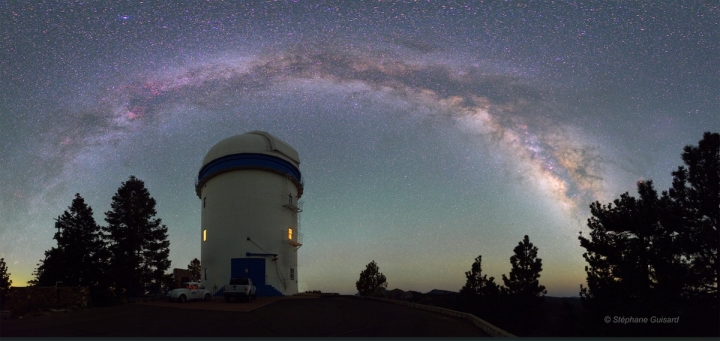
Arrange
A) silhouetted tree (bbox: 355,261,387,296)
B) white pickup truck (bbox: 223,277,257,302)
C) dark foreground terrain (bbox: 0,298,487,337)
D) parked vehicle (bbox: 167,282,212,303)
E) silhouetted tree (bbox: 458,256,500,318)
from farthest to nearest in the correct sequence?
silhouetted tree (bbox: 355,261,387,296) < silhouetted tree (bbox: 458,256,500,318) < parked vehicle (bbox: 167,282,212,303) < white pickup truck (bbox: 223,277,257,302) < dark foreground terrain (bbox: 0,298,487,337)

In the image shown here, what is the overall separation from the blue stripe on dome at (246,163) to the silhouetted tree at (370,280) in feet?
67.8

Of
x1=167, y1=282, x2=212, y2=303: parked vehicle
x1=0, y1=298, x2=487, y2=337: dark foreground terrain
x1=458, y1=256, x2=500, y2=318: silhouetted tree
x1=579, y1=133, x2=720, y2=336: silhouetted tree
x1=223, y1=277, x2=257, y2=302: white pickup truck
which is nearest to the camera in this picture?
x1=0, y1=298, x2=487, y2=337: dark foreground terrain

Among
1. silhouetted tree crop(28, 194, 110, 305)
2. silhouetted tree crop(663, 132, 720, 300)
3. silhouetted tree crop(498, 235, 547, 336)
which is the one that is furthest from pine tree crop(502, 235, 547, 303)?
silhouetted tree crop(28, 194, 110, 305)

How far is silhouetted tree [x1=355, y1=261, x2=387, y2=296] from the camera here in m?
51.5

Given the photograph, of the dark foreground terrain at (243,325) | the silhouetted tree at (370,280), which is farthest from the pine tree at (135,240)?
the silhouetted tree at (370,280)

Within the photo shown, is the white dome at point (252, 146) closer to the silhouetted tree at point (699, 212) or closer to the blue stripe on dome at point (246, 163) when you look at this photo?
the blue stripe on dome at point (246, 163)

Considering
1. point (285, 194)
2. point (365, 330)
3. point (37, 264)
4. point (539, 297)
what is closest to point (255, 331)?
point (365, 330)

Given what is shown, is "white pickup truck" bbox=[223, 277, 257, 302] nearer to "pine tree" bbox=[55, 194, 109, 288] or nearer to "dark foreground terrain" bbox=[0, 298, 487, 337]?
"dark foreground terrain" bbox=[0, 298, 487, 337]

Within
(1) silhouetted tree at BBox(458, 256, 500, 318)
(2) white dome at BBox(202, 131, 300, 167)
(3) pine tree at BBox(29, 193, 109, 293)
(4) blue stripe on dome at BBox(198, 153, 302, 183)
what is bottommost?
(1) silhouetted tree at BBox(458, 256, 500, 318)

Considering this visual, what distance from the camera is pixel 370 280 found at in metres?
51.9

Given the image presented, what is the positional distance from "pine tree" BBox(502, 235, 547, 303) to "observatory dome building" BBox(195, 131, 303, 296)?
17.5 meters

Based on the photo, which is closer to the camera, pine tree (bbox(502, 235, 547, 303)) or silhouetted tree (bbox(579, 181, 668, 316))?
silhouetted tree (bbox(579, 181, 668, 316))

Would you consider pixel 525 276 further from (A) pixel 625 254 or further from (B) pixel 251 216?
(B) pixel 251 216

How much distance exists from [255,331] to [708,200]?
61.8ft
